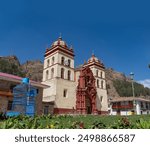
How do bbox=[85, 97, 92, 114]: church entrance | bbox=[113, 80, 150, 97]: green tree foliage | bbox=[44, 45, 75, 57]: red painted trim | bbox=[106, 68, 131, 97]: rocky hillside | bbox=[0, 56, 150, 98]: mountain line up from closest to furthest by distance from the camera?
bbox=[44, 45, 75, 57]: red painted trim
bbox=[85, 97, 92, 114]: church entrance
bbox=[0, 56, 150, 98]: mountain
bbox=[113, 80, 150, 97]: green tree foliage
bbox=[106, 68, 131, 97]: rocky hillside

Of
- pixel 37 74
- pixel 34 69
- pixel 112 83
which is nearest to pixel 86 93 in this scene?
pixel 37 74

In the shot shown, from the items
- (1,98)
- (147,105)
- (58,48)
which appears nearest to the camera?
(1,98)

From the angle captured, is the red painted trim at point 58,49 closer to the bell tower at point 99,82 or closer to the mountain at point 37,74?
the bell tower at point 99,82

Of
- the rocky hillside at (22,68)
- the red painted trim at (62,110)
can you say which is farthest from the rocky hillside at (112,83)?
the red painted trim at (62,110)

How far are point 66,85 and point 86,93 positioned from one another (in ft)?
16.4

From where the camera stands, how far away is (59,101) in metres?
29.5

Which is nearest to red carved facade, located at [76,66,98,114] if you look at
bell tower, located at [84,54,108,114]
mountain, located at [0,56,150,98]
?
bell tower, located at [84,54,108,114]

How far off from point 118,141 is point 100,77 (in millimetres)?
36707

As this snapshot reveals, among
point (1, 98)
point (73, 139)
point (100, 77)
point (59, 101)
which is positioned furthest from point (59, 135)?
point (100, 77)

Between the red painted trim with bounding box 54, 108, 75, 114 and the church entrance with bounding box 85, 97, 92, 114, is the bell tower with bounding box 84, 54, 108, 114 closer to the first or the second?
the church entrance with bounding box 85, 97, 92, 114

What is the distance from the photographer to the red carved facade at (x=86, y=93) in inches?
1302

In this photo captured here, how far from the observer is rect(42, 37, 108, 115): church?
29.8m

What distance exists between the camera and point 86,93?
3444 centimetres

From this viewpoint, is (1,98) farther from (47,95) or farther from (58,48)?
(58,48)
